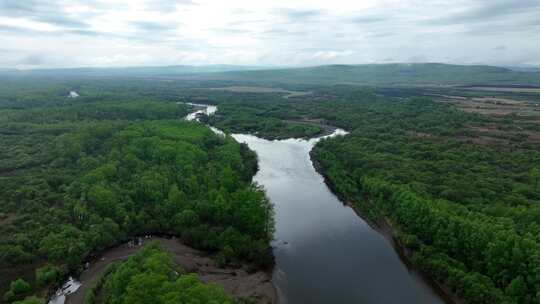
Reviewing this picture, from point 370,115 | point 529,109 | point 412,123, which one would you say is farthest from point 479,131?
point 529,109

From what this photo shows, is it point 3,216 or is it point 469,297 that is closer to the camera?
point 469,297

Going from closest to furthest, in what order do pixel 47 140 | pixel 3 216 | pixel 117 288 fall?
pixel 117 288, pixel 3 216, pixel 47 140

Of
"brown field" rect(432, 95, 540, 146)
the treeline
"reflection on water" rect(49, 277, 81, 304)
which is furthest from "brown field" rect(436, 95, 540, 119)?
"reflection on water" rect(49, 277, 81, 304)

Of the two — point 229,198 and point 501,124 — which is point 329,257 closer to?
point 229,198

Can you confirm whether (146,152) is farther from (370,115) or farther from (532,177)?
(370,115)

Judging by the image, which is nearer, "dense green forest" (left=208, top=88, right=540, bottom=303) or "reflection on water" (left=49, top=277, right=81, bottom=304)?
"dense green forest" (left=208, top=88, right=540, bottom=303)

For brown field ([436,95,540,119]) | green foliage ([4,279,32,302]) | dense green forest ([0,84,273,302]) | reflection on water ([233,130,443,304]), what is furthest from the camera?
brown field ([436,95,540,119])

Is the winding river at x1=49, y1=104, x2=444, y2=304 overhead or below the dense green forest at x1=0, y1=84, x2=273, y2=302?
below

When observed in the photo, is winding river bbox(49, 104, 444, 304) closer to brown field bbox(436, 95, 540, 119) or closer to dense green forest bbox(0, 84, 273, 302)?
dense green forest bbox(0, 84, 273, 302)
